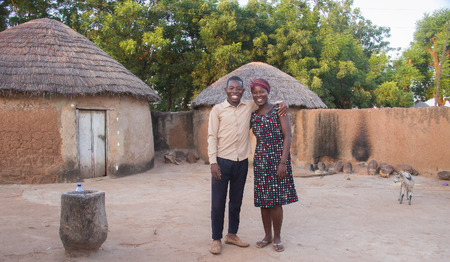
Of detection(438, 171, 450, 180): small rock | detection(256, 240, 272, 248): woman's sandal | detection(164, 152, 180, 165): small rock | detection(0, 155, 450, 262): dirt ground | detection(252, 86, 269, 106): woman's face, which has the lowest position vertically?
detection(0, 155, 450, 262): dirt ground

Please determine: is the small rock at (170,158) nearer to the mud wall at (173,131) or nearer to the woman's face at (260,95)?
the mud wall at (173,131)

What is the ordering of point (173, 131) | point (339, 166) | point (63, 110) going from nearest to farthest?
point (63, 110)
point (339, 166)
point (173, 131)

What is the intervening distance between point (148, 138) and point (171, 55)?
5.65 meters

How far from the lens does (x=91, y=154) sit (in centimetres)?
819

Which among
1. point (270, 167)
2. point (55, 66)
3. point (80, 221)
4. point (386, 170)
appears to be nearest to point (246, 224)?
point (270, 167)

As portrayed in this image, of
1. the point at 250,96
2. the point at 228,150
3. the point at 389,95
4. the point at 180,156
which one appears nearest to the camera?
the point at 228,150

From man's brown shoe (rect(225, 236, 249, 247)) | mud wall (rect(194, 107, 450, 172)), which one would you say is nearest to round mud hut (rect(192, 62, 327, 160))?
mud wall (rect(194, 107, 450, 172))

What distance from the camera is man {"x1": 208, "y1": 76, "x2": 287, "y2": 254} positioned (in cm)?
331

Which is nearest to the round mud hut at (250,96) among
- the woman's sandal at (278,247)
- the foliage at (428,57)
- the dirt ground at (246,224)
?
the dirt ground at (246,224)

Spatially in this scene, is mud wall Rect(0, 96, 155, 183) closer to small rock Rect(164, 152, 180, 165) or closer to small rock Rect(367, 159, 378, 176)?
small rock Rect(164, 152, 180, 165)

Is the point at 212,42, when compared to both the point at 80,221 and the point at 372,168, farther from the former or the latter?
the point at 80,221

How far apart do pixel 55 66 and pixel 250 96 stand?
477 cm

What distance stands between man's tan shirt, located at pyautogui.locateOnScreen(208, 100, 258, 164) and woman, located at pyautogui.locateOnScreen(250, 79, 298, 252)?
0.37 ft

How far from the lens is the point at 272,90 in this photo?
9992 millimetres
